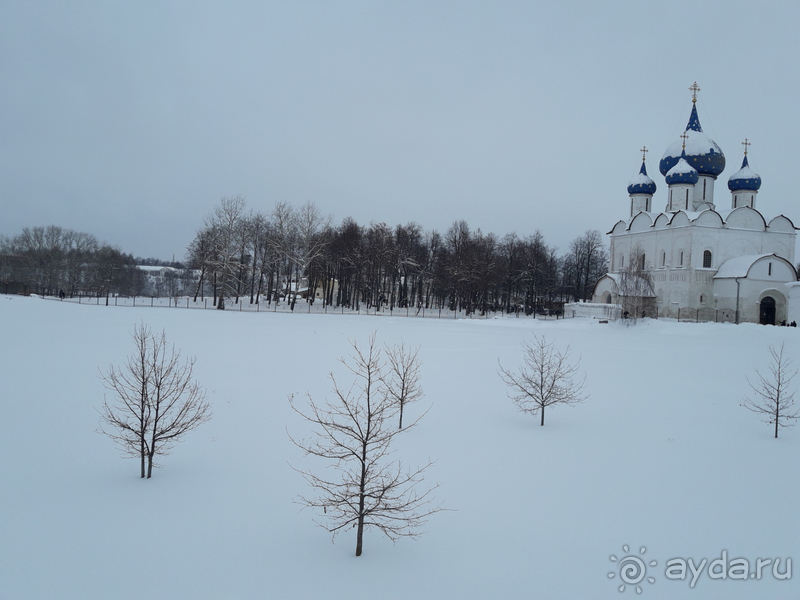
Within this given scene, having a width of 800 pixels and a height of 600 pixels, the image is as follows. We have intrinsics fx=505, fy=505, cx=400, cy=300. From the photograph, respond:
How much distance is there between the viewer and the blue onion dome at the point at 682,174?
45031 mm

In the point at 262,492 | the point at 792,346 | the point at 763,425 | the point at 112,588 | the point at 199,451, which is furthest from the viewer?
the point at 792,346

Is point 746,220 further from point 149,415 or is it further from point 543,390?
point 149,415

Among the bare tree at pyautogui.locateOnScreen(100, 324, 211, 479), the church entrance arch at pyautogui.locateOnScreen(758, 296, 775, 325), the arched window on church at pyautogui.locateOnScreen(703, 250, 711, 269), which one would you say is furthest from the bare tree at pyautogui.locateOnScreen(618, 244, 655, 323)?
the bare tree at pyautogui.locateOnScreen(100, 324, 211, 479)

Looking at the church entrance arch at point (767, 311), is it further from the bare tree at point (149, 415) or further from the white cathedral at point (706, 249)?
the bare tree at point (149, 415)

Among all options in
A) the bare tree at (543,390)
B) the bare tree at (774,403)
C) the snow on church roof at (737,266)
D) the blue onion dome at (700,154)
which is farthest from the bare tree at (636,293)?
the bare tree at (543,390)

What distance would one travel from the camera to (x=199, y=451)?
9539 mm

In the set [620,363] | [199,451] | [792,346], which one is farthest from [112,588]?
[792,346]

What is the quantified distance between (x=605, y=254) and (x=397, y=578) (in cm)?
7948

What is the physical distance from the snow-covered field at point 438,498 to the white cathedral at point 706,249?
31.0 meters

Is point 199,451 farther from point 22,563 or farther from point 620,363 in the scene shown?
point 620,363

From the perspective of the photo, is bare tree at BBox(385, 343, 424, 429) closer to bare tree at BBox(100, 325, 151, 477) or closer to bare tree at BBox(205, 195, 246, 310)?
bare tree at BBox(100, 325, 151, 477)

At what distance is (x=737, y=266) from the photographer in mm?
41438

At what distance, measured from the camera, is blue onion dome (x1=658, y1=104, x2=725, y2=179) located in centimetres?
4662

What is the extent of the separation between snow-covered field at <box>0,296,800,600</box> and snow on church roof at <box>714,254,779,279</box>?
3112cm
